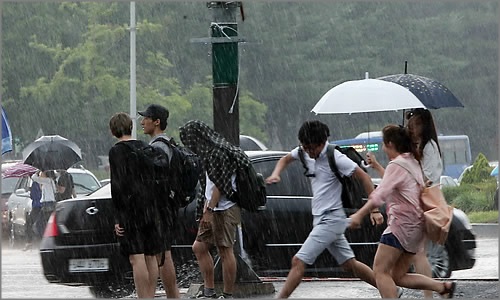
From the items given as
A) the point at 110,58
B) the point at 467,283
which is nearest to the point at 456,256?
the point at 467,283

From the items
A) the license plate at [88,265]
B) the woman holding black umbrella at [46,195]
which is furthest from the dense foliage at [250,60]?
the license plate at [88,265]

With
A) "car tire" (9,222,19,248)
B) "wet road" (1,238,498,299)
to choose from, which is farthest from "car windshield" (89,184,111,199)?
"car tire" (9,222,19,248)

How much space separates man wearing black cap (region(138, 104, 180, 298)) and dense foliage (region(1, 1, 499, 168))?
1241 inches

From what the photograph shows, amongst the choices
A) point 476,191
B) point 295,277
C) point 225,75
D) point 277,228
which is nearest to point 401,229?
point 295,277

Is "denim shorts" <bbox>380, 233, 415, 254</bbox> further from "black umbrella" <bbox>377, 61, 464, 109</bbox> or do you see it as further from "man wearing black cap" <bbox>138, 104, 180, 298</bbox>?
"black umbrella" <bbox>377, 61, 464, 109</bbox>

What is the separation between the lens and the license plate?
12195mm

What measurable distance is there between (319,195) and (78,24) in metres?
38.1

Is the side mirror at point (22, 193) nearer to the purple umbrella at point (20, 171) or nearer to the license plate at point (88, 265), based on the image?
the purple umbrella at point (20, 171)

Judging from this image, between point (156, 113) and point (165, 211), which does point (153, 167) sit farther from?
point (156, 113)

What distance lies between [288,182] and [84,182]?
533 inches

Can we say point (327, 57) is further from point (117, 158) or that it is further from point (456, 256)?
point (117, 158)

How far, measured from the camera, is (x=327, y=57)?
53.4 metres

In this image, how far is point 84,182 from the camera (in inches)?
1014

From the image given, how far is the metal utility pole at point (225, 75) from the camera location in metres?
11.3
